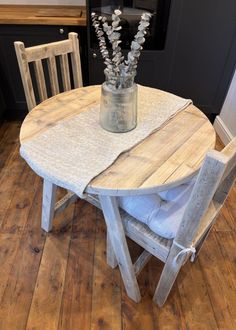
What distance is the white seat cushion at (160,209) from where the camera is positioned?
0.86m

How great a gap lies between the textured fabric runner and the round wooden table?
0.08 feet

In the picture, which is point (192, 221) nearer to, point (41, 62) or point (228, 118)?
point (41, 62)

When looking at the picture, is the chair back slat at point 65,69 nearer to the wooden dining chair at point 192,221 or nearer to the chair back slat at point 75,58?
the chair back slat at point 75,58

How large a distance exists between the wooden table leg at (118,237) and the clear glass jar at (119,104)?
31cm

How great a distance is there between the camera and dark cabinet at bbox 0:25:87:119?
1.85 meters

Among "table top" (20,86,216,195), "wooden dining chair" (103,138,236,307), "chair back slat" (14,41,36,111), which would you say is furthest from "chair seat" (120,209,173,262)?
"chair back slat" (14,41,36,111)

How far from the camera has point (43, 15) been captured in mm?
1879

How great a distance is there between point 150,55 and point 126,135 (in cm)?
132

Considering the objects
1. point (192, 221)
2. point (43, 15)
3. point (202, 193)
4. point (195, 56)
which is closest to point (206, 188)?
point (202, 193)

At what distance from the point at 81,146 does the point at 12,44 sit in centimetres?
156

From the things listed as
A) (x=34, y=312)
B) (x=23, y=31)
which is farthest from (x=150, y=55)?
(x=34, y=312)

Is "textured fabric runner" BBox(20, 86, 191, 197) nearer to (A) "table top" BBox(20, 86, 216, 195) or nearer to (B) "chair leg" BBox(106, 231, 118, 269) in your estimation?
(A) "table top" BBox(20, 86, 216, 195)

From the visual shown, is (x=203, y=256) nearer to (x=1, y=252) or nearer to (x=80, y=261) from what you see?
(x=80, y=261)

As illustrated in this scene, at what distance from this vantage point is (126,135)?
0.97m
